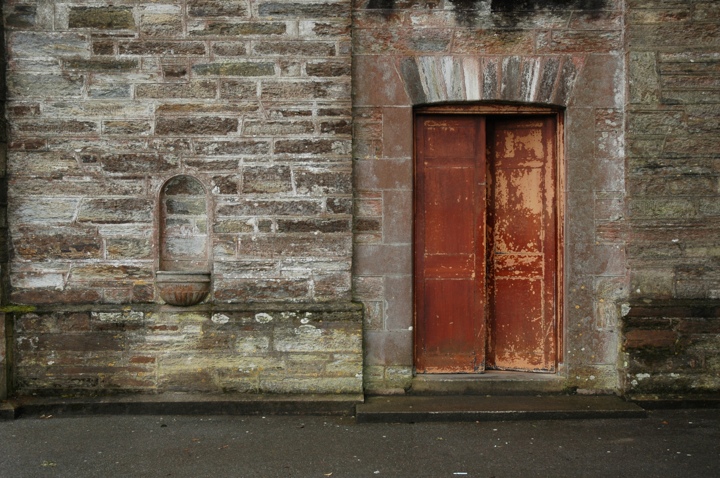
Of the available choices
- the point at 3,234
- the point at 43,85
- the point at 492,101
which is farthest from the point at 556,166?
the point at 3,234

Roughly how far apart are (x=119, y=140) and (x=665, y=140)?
451 cm

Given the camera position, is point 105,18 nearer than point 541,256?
Yes

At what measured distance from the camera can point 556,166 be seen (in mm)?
5875

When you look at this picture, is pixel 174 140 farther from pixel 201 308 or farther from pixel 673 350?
pixel 673 350

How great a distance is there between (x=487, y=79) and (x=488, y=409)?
2684 mm

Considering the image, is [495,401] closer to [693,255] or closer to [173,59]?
[693,255]

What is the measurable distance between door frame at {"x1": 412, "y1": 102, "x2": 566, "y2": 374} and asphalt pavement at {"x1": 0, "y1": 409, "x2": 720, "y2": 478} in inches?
35.0

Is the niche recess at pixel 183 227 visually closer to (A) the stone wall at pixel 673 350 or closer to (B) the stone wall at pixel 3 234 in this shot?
(B) the stone wall at pixel 3 234

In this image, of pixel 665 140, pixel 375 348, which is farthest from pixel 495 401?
pixel 665 140

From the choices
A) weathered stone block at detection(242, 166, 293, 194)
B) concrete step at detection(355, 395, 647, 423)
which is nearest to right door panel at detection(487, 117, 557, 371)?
concrete step at detection(355, 395, 647, 423)

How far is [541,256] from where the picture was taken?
5910 millimetres

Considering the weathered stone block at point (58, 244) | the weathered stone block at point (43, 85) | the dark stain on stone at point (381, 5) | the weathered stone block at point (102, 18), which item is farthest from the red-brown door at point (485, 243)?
the weathered stone block at point (43, 85)

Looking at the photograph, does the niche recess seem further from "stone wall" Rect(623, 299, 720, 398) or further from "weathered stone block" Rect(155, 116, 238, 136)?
"stone wall" Rect(623, 299, 720, 398)

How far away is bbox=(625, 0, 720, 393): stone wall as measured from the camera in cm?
556
